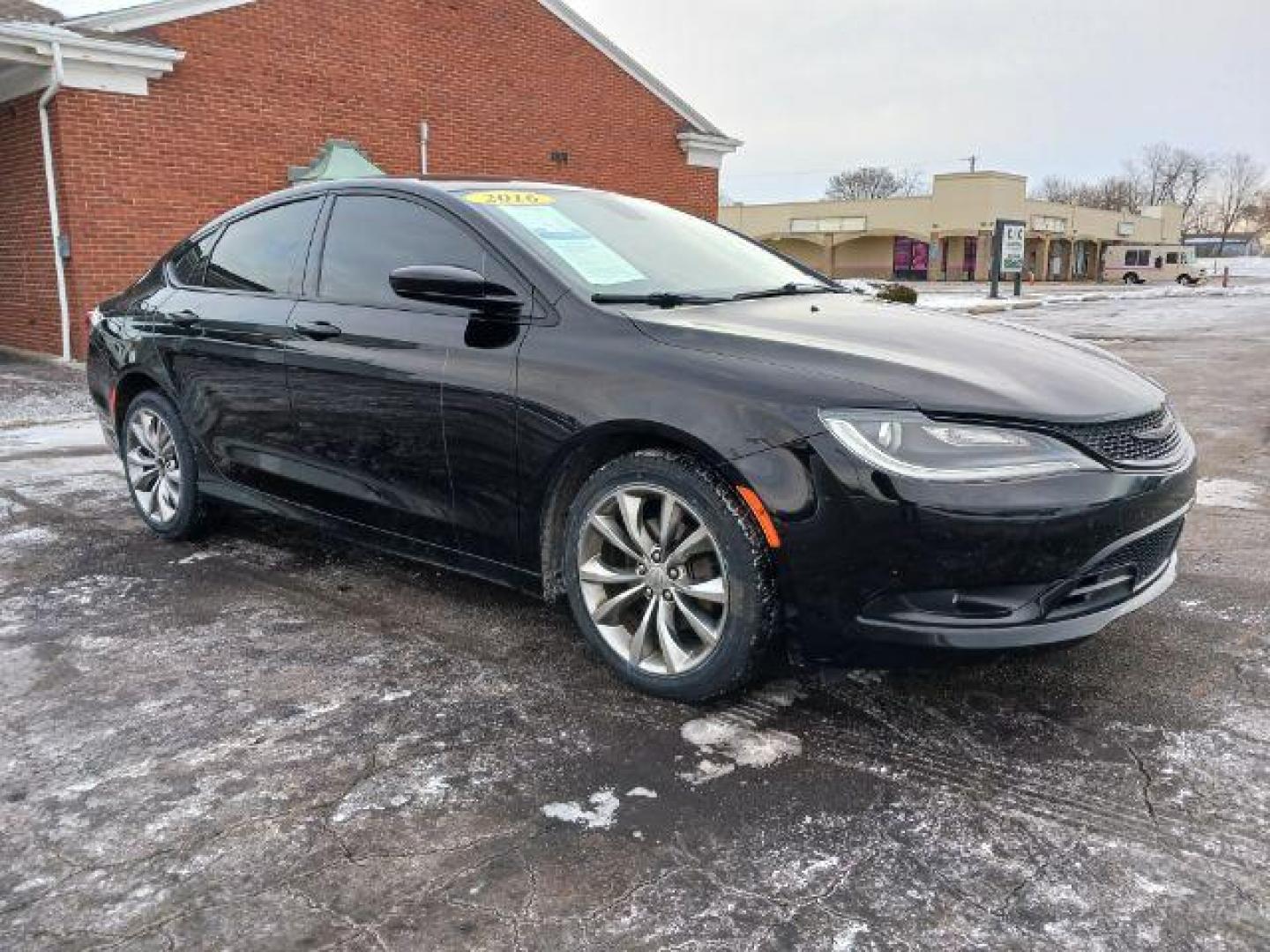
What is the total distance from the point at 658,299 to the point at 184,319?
2424mm

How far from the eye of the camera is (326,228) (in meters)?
4.17

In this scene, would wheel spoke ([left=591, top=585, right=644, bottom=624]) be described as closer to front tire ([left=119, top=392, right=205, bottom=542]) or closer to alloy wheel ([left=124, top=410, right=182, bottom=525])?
front tire ([left=119, top=392, right=205, bottom=542])

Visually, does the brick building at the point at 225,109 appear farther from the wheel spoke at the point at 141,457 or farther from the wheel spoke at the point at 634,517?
the wheel spoke at the point at 634,517

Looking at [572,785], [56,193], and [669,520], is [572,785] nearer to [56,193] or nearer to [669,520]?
[669,520]

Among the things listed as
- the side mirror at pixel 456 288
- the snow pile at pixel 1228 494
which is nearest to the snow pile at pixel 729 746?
the side mirror at pixel 456 288

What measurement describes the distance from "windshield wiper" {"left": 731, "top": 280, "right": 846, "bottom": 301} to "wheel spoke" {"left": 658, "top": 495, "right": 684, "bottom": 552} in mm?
1043

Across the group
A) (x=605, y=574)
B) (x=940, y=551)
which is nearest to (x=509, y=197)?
(x=605, y=574)

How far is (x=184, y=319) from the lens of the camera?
4664mm

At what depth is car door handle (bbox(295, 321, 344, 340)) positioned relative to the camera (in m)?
3.93

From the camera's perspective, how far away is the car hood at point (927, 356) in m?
2.77

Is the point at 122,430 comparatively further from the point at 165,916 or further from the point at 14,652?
the point at 165,916

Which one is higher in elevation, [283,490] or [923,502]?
[923,502]

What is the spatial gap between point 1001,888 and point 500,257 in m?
2.43

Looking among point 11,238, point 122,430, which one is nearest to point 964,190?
point 11,238
